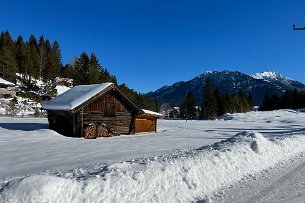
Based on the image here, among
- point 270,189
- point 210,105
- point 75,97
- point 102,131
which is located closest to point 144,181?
point 270,189

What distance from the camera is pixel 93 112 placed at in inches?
1315

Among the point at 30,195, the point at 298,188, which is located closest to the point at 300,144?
the point at 298,188

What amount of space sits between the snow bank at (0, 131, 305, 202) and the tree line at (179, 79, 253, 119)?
248ft

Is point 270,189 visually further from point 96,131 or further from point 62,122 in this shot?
point 62,122

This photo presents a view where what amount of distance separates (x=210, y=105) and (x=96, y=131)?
70819 mm

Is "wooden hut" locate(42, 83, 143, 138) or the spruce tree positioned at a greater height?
the spruce tree

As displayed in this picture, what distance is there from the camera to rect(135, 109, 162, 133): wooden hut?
3976 centimetres

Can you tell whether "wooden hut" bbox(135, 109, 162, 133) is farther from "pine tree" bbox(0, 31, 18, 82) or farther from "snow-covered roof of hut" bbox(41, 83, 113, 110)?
"pine tree" bbox(0, 31, 18, 82)

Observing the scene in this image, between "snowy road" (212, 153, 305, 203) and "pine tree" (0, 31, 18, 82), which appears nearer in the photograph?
"snowy road" (212, 153, 305, 203)

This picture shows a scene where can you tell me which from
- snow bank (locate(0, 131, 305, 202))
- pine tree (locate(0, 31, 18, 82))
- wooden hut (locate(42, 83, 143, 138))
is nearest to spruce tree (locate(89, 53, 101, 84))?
pine tree (locate(0, 31, 18, 82))

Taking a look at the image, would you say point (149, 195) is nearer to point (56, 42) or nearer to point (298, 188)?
point (298, 188)

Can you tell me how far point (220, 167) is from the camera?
1173 centimetres

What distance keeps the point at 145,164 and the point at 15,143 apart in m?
16.7

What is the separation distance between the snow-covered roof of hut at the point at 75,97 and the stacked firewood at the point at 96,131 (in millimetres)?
2721
